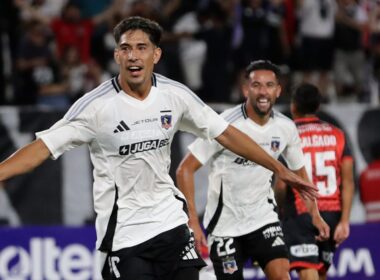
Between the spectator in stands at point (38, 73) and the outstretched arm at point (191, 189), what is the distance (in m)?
6.30

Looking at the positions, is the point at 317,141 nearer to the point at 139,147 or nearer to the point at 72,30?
the point at 139,147

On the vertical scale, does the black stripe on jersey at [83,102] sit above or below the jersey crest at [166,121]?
above

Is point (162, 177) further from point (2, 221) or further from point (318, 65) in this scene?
point (318, 65)

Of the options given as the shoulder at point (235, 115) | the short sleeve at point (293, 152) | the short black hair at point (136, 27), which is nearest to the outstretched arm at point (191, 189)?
the shoulder at point (235, 115)

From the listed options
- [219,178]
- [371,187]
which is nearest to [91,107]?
[219,178]

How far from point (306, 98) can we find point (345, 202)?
0.98 m

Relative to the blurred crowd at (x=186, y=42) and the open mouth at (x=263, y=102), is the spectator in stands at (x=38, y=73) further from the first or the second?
the open mouth at (x=263, y=102)

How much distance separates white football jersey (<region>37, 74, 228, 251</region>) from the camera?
21.7ft

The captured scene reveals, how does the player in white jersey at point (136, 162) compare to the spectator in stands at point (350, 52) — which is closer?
the player in white jersey at point (136, 162)

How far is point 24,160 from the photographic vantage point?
6277 mm

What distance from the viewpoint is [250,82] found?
8664mm

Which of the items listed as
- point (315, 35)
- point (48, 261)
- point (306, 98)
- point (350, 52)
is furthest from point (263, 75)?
point (350, 52)

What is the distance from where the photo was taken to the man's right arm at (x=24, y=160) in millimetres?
6145

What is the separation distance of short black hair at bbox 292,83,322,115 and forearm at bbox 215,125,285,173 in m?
2.45
